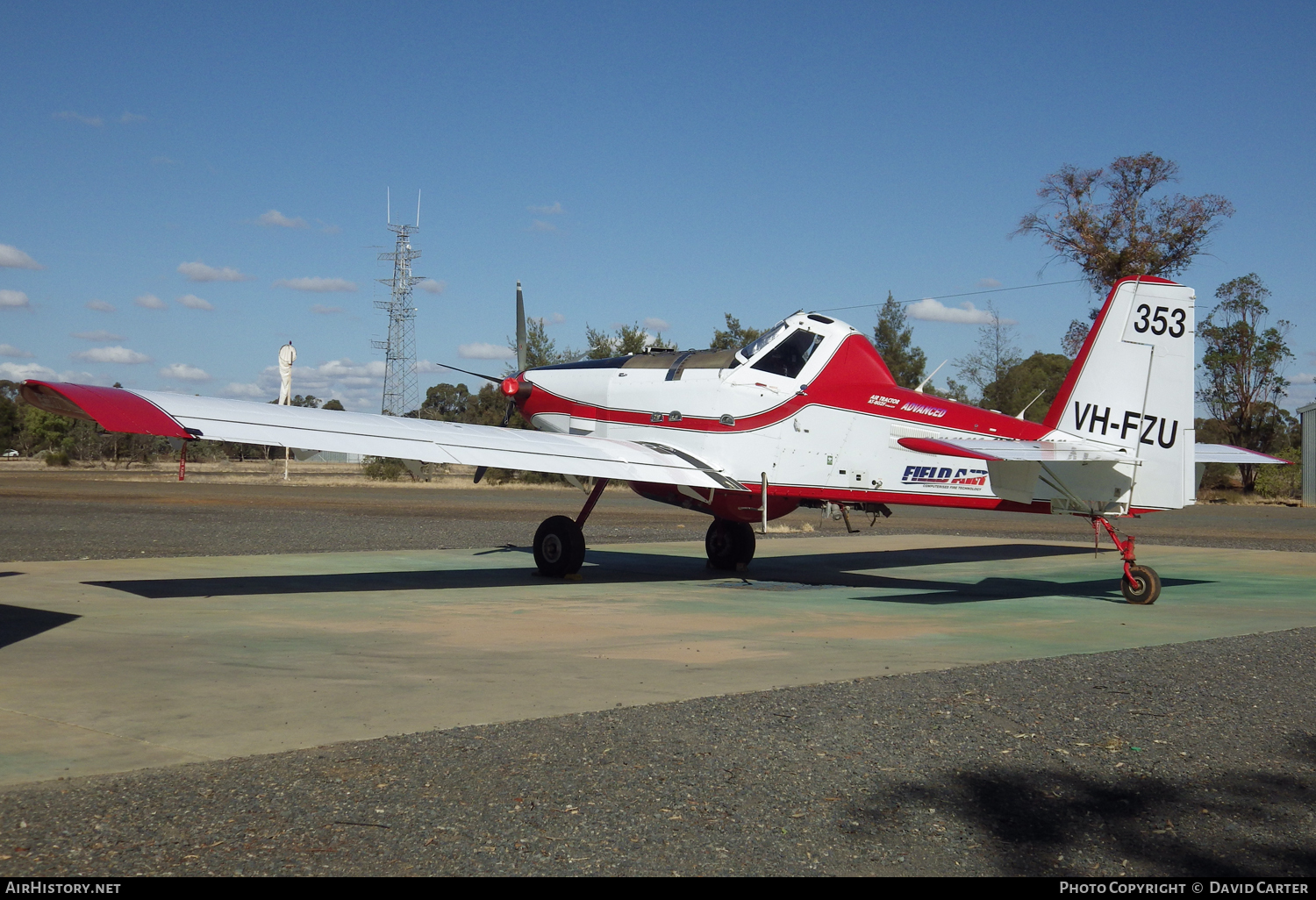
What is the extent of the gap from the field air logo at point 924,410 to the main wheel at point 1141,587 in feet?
8.58

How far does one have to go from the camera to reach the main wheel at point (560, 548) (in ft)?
42.0

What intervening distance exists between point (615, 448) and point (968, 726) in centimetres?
801

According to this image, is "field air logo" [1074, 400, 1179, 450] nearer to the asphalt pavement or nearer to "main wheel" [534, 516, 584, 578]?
the asphalt pavement

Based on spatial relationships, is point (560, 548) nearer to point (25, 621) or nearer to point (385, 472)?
point (25, 621)

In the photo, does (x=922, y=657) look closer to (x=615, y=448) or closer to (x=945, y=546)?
(x=615, y=448)

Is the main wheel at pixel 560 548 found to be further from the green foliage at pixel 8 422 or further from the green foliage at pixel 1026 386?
the green foliage at pixel 8 422

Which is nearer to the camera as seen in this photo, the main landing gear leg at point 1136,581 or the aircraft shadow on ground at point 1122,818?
the aircraft shadow on ground at point 1122,818

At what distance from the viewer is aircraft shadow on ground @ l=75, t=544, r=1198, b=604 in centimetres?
1128

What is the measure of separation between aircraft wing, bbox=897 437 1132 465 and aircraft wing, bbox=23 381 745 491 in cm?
300

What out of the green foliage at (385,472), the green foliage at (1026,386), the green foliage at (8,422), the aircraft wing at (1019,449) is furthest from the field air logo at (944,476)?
the green foliage at (8,422)

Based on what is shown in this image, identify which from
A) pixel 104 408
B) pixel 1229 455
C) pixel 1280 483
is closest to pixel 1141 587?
pixel 1229 455

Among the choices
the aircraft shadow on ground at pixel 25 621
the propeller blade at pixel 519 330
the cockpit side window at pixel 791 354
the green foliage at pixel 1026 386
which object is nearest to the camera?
the aircraft shadow on ground at pixel 25 621

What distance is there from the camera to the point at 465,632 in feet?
28.3
